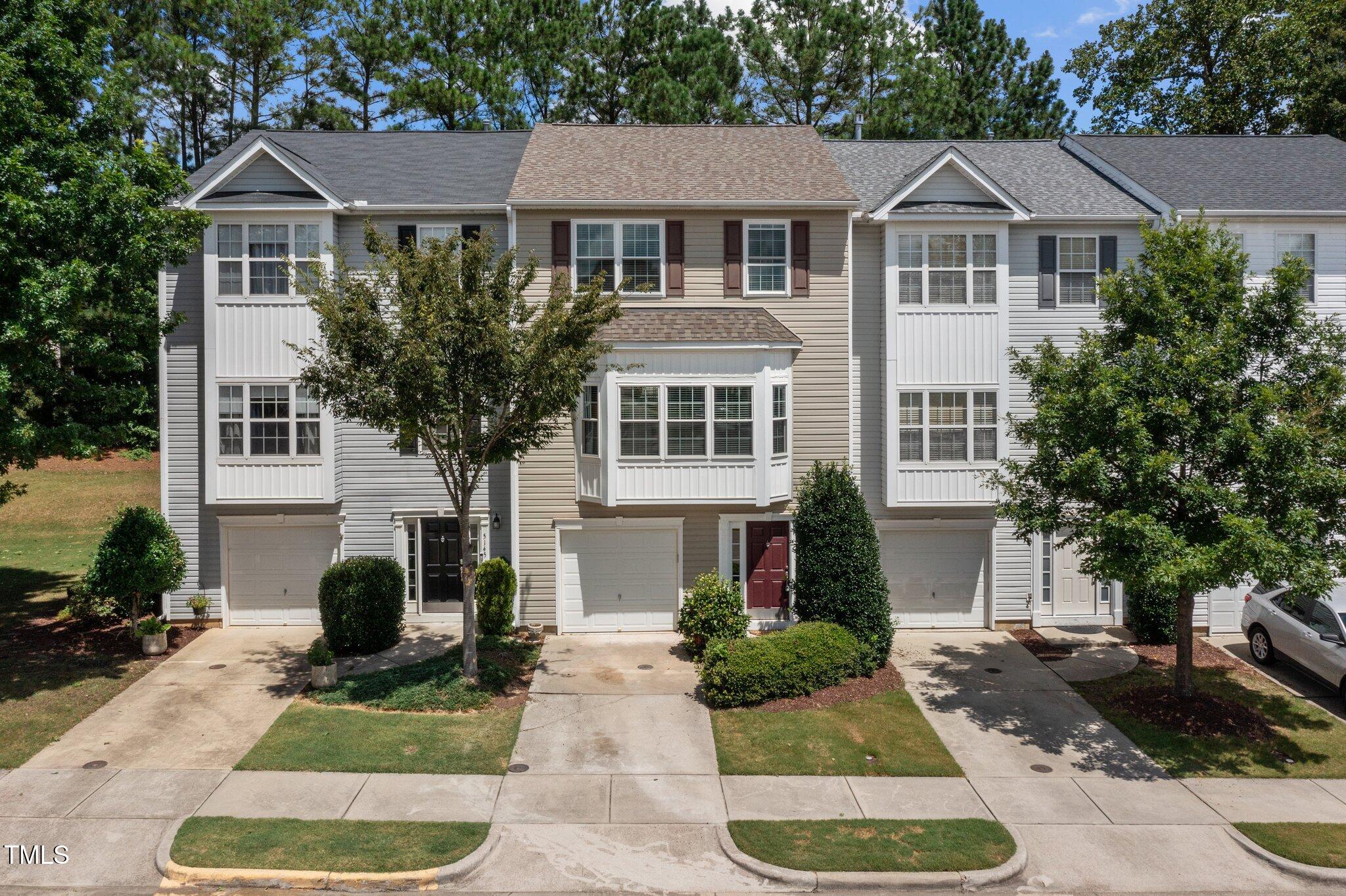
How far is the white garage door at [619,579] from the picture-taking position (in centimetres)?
1880

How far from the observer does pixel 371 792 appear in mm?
11703

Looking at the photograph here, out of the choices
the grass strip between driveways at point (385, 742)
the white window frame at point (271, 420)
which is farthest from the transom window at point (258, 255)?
the grass strip between driveways at point (385, 742)

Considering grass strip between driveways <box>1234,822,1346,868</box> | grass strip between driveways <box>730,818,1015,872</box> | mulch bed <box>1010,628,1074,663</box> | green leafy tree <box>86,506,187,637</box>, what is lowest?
grass strip between driveways <box>1234,822,1346,868</box>

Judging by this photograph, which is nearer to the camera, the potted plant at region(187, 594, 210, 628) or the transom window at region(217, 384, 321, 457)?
the transom window at region(217, 384, 321, 457)

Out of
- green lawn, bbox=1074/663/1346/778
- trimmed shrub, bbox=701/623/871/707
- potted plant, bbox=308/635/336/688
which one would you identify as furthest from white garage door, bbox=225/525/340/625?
green lawn, bbox=1074/663/1346/778

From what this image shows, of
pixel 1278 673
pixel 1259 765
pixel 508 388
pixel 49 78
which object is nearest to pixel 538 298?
pixel 508 388

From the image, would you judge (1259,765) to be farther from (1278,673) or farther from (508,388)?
(508,388)

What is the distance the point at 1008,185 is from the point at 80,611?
22.2 m

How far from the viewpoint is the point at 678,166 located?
65.6 ft

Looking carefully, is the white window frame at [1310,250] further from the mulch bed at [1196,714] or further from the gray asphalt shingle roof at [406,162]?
the gray asphalt shingle roof at [406,162]

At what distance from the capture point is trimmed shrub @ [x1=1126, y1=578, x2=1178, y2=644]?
1805 centimetres

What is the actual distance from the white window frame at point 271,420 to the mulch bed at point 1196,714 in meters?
16.0

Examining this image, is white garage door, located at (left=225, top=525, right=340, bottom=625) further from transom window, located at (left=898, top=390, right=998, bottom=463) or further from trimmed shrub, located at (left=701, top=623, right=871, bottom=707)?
transom window, located at (left=898, top=390, right=998, bottom=463)

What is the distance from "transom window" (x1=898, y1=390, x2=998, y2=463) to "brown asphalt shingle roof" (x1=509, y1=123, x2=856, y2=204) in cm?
454
